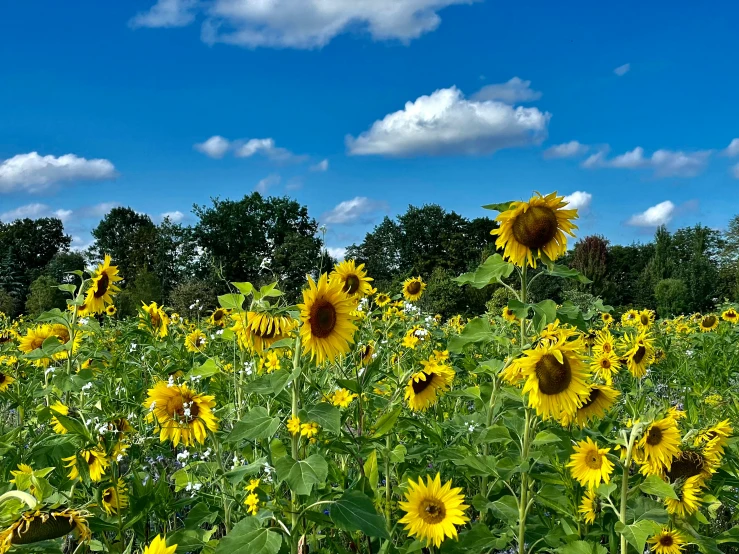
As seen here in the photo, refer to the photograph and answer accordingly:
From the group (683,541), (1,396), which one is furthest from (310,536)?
(1,396)

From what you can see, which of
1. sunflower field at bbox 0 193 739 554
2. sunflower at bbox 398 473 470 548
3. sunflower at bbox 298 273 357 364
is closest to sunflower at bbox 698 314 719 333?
sunflower field at bbox 0 193 739 554

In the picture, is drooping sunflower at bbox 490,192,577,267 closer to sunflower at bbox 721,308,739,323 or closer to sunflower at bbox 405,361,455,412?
sunflower at bbox 405,361,455,412

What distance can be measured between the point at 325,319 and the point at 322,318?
14 mm

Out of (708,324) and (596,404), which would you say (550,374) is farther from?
(708,324)

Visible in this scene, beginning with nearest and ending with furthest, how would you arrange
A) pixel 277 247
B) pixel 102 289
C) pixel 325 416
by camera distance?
pixel 325 416, pixel 102 289, pixel 277 247

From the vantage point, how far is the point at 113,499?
227cm

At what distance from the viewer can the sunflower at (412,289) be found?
5.11 meters

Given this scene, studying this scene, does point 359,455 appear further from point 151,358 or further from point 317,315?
point 151,358

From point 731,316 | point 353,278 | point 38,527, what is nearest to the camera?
point 38,527

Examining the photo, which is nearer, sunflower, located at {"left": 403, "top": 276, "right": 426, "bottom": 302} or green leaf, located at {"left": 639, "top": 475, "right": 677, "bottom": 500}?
green leaf, located at {"left": 639, "top": 475, "right": 677, "bottom": 500}

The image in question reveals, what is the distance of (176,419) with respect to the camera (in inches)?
91.8

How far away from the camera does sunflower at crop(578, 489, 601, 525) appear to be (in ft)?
7.36

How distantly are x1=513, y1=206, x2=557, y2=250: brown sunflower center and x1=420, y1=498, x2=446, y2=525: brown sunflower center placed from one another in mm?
1031

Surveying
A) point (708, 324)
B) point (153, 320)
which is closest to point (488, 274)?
point (153, 320)
